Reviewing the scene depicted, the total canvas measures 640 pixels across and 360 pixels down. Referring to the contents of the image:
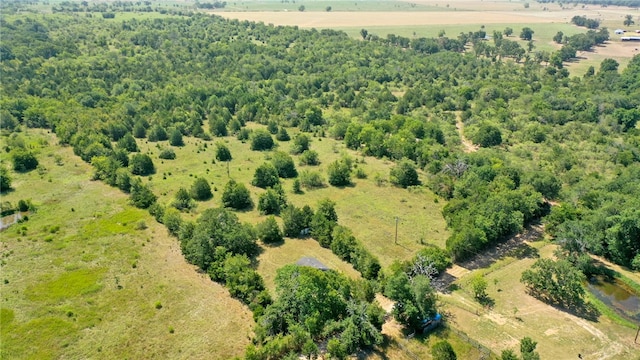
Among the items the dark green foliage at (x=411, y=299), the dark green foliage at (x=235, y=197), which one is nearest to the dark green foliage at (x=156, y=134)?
the dark green foliage at (x=235, y=197)

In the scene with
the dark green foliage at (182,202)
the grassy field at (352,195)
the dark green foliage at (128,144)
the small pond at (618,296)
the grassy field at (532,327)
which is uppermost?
the dark green foliage at (128,144)

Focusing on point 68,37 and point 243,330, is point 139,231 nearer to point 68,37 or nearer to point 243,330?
point 243,330

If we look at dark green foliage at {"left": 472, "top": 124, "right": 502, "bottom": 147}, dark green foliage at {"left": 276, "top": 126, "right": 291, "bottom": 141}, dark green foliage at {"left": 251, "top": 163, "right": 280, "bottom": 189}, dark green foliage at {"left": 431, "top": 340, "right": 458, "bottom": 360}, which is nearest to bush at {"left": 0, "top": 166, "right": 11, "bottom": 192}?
dark green foliage at {"left": 251, "top": 163, "right": 280, "bottom": 189}

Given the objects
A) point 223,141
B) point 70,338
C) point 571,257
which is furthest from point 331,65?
point 70,338

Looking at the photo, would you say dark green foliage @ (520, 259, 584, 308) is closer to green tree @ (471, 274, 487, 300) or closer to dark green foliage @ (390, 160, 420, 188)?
green tree @ (471, 274, 487, 300)

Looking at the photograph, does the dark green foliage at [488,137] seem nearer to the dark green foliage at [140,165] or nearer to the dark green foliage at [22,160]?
the dark green foliage at [140,165]

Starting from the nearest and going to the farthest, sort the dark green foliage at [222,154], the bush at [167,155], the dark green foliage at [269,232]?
the dark green foliage at [269,232] < the dark green foliage at [222,154] < the bush at [167,155]
